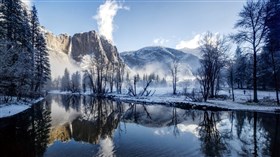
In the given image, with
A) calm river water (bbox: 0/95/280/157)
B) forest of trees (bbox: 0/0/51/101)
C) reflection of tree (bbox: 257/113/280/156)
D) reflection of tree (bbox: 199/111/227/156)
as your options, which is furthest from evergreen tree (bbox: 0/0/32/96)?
reflection of tree (bbox: 257/113/280/156)

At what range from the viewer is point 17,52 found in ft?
84.0

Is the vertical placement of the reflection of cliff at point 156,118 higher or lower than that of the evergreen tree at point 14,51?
lower

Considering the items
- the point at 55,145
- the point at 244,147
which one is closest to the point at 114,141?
the point at 55,145

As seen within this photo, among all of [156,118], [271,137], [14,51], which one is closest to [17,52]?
[14,51]

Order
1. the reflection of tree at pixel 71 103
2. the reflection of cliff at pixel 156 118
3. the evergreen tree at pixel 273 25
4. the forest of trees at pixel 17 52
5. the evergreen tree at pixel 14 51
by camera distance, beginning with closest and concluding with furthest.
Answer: the reflection of cliff at pixel 156 118, the forest of trees at pixel 17 52, the evergreen tree at pixel 14 51, the evergreen tree at pixel 273 25, the reflection of tree at pixel 71 103

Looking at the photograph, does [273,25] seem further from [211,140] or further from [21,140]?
[21,140]

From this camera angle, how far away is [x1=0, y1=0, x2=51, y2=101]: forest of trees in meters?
22.0

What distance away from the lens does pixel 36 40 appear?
51375 millimetres

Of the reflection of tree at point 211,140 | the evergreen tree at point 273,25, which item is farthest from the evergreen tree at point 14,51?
the evergreen tree at point 273,25

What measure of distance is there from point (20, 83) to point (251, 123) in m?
25.0

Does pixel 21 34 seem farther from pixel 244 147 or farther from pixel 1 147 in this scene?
pixel 244 147

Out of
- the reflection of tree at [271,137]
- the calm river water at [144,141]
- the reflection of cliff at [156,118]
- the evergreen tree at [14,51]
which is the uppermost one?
the evergreen tree at [14,51]

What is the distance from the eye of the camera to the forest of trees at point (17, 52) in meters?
22.0

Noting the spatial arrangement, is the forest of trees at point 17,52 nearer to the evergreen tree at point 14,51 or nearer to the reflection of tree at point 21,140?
the evergreen tree at point 14,51
